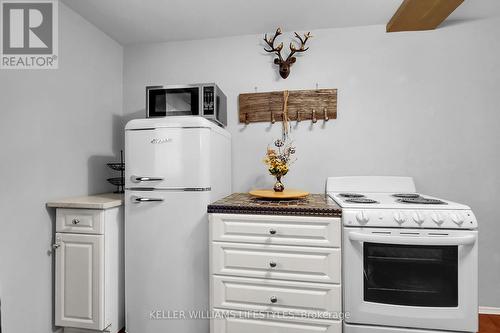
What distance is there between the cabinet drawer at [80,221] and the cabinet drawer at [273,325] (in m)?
1.00

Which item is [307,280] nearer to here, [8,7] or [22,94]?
[22,94]

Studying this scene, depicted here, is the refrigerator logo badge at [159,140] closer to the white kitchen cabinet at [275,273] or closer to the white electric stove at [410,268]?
the white kitchen cabinet at [275,273]

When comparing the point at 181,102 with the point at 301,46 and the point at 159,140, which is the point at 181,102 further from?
the point at 301,46

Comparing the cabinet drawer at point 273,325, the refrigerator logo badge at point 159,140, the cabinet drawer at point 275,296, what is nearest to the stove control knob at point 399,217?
the cabinet drawer at point 275,296

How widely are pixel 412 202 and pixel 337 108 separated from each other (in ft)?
3.36

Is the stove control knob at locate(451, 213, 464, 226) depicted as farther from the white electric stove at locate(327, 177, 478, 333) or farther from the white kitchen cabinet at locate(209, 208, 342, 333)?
the white kitchen cabinet at locate(209, 208, 342, 333)

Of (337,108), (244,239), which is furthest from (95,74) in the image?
(337,108)

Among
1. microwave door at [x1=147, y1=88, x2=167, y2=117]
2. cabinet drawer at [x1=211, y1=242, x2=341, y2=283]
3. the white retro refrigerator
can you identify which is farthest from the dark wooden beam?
microwave door at [x1=147, y1=88, x2=167, y2=117]

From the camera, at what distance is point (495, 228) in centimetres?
208

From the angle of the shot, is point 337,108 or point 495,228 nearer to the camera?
point 495,228

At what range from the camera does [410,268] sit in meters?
1.44

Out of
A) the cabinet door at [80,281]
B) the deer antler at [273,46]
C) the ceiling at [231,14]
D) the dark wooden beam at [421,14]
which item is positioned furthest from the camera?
the deer antler at [273,46]

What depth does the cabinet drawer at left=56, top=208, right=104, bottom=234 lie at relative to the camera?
170 centimetres

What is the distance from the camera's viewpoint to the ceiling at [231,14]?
1915mm
